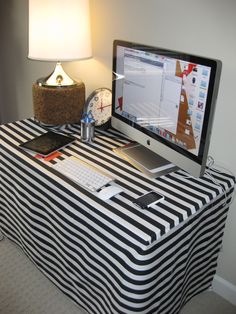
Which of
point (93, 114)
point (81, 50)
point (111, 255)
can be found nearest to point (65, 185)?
point (111, 255)

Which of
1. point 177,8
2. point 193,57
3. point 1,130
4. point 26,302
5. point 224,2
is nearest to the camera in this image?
point 193,57

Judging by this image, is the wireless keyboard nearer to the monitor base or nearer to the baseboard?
the monitor base

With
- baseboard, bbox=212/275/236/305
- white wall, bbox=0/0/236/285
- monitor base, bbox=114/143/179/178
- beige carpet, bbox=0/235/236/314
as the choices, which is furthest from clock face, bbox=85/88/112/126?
baseboard, bbox=212/275/236/305

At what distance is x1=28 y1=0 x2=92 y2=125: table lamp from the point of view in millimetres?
1444

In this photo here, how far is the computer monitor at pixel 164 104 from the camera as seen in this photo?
108cm

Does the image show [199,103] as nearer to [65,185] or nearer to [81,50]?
[65,185]

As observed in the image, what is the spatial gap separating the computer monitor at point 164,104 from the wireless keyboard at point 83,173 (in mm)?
180

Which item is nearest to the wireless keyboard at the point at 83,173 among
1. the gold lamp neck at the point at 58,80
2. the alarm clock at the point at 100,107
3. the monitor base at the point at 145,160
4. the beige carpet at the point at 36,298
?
the monitor base at the point at 145,160

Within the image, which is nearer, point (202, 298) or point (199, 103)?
point (199, 103)

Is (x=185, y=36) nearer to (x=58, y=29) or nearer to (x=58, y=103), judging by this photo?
(x=58, y=29)

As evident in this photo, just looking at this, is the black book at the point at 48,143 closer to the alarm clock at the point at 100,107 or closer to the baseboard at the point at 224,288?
the alarm clock at the point at 100,107

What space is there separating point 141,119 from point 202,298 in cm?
88

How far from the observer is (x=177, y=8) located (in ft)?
4.33

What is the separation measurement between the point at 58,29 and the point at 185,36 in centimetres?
55
